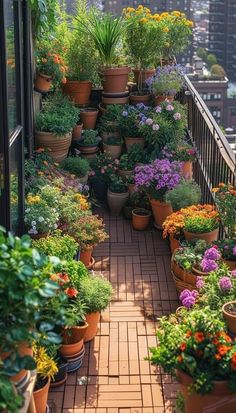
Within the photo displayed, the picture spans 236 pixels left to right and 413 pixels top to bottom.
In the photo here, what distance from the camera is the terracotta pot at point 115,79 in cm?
699

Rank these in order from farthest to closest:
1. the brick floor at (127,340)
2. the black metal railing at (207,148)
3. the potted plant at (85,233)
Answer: the black metal railing at (207,148), the potted plant at (85,233), the brick floor at (127,340)

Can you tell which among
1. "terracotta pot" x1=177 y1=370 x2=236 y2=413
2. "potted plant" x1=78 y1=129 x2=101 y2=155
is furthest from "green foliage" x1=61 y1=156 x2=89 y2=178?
"terracotta pot" x1=177 y1=370 x2=236 y2=413

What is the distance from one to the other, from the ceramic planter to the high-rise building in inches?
2184

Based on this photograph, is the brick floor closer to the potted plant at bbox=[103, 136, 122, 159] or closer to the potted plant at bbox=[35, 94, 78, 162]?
the potted plant at bbox=[35, 94, 78, 162]

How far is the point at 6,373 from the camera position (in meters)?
2.26

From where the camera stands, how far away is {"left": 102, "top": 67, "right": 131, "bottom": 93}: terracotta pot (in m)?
6.99

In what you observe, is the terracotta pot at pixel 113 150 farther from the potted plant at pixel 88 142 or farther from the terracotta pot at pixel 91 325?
the terracotta pot at pixel 91 325

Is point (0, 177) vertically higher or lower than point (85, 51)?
lower

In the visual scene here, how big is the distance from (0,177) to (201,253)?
5.44ft

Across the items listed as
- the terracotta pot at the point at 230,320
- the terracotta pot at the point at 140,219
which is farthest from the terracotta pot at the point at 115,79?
the terracotta pot at the point at 230,320

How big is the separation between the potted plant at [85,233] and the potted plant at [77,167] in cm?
127

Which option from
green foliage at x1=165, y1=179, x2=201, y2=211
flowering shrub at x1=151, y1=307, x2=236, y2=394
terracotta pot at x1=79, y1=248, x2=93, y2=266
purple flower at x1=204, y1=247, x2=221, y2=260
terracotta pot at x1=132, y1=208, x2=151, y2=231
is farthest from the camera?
terracotta pot at x1=132, y1=208, x2=151, y2=231

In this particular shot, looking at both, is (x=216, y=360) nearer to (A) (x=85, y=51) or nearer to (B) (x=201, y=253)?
(B) (x=201, y=253)

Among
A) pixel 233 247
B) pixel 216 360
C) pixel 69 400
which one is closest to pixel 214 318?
pixel 216 360
